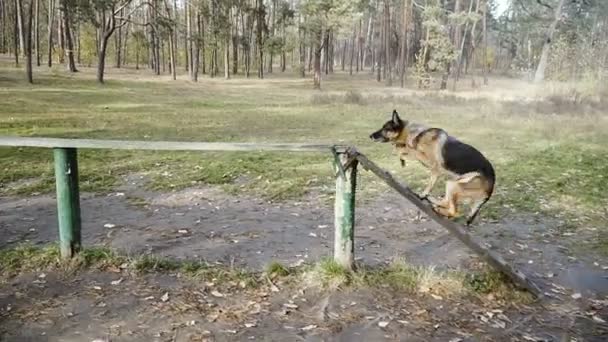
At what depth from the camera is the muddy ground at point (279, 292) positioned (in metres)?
3.49

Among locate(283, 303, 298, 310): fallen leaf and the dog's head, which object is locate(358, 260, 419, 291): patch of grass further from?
the dog's head

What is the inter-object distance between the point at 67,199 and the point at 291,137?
9138 millimetres

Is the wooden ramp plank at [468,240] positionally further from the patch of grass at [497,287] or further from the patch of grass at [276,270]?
the patch of grass at [276,270]

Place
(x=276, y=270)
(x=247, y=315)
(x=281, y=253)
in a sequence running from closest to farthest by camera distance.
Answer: (x=247, y=315), (x=276, y=270), (x=281, y=253)

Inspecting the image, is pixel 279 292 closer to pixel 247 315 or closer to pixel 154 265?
pixel 247 315

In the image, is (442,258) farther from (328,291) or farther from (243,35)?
(243,35)

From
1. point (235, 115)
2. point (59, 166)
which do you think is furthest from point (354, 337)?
point (235, 115)

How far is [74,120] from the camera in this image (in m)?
15.0

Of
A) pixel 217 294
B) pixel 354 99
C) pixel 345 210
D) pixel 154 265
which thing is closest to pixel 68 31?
pixel 354 99

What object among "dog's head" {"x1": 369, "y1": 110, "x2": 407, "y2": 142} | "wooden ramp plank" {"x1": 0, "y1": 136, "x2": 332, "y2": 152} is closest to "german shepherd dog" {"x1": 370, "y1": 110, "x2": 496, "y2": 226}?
"dog's head" {"x1": 369, "y1": 110, "x2": 407, "y2": 142}

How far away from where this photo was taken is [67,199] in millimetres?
4250

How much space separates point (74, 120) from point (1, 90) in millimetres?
9851

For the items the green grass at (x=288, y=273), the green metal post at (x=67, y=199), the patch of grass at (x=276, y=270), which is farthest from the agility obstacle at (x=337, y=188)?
the patch of grass at (x=276, y=270)

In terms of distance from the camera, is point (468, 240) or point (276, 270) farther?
point (276, 270)
